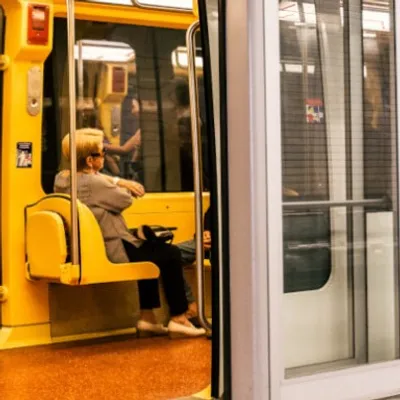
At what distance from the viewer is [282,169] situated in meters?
2.80

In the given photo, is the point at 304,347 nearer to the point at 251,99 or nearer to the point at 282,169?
the point at 282,169

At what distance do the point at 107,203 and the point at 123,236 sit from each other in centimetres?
23

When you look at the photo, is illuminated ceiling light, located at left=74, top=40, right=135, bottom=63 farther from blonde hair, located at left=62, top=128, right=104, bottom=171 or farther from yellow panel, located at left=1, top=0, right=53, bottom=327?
blonde hair, located at left=62, top=128, right=104, bottom=171

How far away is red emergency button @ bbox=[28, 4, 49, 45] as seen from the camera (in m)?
5.10

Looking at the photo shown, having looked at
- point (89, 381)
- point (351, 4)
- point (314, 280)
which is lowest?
point (89, 381)

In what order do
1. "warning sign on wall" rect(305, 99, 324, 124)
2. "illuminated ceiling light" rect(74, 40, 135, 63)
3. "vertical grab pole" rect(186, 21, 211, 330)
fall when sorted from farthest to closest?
"illuminated ceiling light" rect(74, 40, 135, 63) < "vertical grab pole" rect(186, 21, 211, 330) < "warning sign on wall" rect(305, 99, 324, 124)

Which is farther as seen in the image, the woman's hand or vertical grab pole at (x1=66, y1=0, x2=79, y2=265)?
the woman's hand

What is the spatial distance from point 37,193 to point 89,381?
1.63m

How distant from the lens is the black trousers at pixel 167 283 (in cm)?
525

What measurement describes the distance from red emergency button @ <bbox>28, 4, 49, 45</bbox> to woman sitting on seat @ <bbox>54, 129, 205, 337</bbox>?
0.62 meters

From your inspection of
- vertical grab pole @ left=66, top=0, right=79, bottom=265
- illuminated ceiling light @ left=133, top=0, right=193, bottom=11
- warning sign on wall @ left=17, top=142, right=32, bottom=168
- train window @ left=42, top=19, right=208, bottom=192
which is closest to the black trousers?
train window @ left=42, top=19, right=208, bottom=192

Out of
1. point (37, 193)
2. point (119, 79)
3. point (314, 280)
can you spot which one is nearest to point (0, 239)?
point (37, 193)

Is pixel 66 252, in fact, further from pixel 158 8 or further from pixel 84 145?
pixel 158 8

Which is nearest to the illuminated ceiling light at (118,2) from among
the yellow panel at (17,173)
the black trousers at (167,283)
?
the yellow panel at (17,173)
